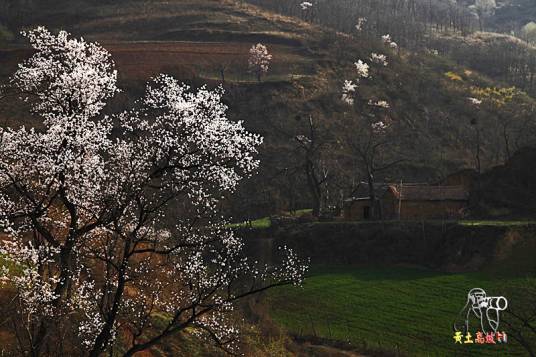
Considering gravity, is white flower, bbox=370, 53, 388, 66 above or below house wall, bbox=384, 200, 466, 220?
above

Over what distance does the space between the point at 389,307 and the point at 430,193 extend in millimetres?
24139

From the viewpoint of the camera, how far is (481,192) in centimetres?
6278

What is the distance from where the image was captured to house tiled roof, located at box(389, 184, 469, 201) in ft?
211

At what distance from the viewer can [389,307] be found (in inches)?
1732

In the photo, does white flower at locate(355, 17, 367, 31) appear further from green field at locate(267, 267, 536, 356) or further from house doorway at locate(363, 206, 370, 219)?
green field at locate(267, 267, 536, 356)

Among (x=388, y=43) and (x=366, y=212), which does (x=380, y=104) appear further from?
(x=388, y=43)

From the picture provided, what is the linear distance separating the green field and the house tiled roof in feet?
46.1

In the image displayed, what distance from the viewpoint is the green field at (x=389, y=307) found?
37.4 meters

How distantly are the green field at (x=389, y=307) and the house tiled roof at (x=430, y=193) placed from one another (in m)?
14.1

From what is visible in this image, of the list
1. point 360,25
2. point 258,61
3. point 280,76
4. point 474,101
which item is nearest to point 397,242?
point 280,76

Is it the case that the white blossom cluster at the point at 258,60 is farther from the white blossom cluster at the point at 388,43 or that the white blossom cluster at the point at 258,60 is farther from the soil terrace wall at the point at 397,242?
the soil terrace wall at the point at 397,242

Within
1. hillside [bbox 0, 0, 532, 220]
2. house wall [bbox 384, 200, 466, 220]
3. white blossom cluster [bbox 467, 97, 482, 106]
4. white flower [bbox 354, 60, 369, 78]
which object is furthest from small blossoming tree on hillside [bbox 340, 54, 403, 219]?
house wall [bbox 384, 200, 466, 220]

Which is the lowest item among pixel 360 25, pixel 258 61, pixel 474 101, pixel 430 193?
pixel 430 193

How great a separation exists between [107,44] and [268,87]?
4117cm
